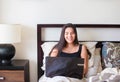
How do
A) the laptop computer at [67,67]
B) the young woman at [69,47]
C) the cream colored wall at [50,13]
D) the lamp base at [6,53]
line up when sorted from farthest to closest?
1. the cream colored wall at [50,13]
2. the lamp base at [6,53]
3. the young woman at [69,47]
4. the laptop computer at [67,67]

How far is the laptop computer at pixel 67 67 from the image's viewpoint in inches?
96.0

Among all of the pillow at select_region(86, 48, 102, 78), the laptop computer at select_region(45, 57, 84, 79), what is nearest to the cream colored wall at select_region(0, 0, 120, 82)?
the pillow at select_region(86, 48, 102, 78)

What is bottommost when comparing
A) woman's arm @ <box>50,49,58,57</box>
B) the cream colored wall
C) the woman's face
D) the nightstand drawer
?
the nightstand drawer

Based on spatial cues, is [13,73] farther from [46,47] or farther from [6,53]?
[46,47]

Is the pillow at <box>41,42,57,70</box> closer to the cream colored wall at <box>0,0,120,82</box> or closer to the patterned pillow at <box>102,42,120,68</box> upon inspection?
the cream colored wall at <box>0,0,120,82</box>

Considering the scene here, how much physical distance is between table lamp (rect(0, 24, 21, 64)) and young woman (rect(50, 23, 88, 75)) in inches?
19.7

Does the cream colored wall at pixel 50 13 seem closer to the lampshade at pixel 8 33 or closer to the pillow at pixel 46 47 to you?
the pillow at pixel 46 47

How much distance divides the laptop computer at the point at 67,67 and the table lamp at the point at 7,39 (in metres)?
Result: 0.54

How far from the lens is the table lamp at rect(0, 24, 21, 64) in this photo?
2.66 meters

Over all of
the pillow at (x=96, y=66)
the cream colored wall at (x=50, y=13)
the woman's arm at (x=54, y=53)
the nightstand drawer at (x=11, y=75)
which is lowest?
the nightstand drawer at (x=11, y=75)

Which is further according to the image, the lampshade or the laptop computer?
the lampshade

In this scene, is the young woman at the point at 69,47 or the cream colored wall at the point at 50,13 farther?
the cream colored wall at the point at 50,13

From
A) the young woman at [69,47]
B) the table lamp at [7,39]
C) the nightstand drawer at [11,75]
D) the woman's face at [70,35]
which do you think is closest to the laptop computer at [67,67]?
the young woman at [69,47]

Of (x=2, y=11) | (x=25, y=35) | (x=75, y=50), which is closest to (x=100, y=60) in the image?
(x=75, y=50)
